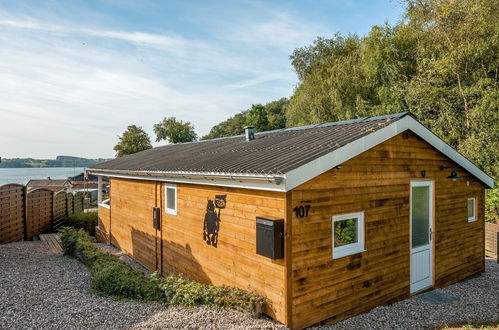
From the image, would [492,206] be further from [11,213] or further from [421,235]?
[11,213]

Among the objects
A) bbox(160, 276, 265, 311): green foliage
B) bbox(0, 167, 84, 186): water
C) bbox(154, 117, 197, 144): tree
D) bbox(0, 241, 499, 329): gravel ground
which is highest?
bbox(154, 117, 197, 144): tree

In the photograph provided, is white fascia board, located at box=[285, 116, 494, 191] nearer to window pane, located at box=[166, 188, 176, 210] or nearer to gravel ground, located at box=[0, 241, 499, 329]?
gravel ground, located at box=[0, 241, 499, 329]

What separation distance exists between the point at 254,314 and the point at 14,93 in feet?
34.1

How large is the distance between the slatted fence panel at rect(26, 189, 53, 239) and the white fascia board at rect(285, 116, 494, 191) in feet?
37.4

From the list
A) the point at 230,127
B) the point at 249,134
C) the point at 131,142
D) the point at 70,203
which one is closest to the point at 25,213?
the point at 70,203

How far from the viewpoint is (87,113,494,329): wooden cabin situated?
456 centimetres

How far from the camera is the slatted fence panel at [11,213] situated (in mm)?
10023

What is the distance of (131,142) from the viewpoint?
116ft

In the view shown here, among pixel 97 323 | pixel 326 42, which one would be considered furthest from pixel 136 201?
pixel 326 42

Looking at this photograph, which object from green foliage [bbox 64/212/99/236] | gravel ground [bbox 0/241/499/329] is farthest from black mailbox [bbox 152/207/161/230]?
green foliage [bbox 64/212/99/236]

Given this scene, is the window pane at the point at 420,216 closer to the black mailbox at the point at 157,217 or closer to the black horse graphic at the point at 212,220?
the black horse graphic at the point at 212,220

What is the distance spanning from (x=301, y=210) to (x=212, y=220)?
7.02 ft

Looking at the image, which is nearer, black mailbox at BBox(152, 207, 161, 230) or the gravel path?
the gravel path

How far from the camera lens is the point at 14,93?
1000 centimetres
